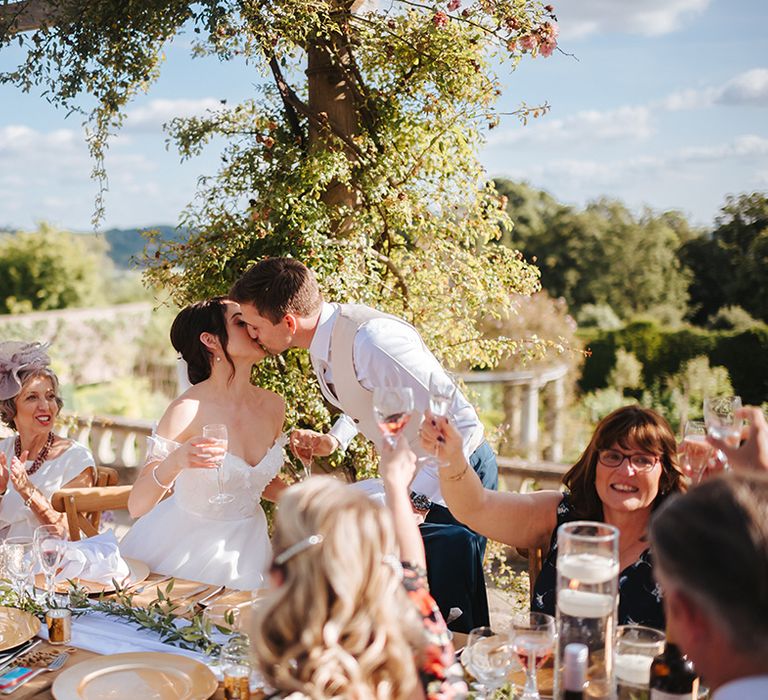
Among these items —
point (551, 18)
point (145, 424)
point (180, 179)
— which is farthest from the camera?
point (145, 424)

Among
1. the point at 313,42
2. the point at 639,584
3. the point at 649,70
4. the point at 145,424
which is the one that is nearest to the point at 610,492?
the point at 639,584

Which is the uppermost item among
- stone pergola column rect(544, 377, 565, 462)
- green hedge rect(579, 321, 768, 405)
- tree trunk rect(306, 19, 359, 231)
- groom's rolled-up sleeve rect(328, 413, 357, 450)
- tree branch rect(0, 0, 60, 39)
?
tree branch rect(0, 0, 60, 39)

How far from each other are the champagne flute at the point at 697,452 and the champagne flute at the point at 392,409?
0.62 meters

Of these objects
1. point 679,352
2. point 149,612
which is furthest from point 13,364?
point 679,352

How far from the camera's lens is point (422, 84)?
3.97 m

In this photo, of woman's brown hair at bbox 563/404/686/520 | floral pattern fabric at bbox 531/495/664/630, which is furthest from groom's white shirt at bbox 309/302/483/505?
floral pattern fabric at bbox 531/495/664/630

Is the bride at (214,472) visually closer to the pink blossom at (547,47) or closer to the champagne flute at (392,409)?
the champagne flute at (392,409)

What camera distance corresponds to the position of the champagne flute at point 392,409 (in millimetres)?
1929

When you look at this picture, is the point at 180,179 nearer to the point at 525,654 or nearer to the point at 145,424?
the point at 145,424

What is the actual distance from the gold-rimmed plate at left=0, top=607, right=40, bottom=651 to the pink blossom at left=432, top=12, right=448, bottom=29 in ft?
9.34

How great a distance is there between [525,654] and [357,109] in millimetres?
2921

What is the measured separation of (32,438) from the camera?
11.7ft

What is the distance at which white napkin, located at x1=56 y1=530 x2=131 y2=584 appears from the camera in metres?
2.42

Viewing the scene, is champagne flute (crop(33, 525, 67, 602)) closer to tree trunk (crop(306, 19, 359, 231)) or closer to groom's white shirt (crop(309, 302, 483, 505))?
groom's white shirt (crop(309, 302, 483, 505))
